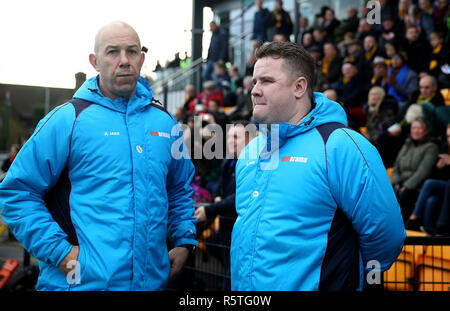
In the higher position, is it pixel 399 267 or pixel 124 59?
pixel 124 59

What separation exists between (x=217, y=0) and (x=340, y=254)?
Result: 62.2ft

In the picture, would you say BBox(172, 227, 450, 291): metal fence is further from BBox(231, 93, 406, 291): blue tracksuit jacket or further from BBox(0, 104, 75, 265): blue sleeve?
BBox(0, 104, 75, 265): blue sleeve

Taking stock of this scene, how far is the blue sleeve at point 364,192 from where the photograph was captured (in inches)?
80.4

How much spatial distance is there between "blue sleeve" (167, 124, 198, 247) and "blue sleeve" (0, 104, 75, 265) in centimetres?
65

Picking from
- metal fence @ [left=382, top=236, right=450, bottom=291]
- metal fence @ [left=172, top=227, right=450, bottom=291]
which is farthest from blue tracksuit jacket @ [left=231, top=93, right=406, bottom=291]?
metal fence @ [left=382, top=236, right=450, bottom=291]

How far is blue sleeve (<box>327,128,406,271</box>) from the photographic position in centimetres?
204

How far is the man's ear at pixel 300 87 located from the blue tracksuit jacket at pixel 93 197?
0.80m

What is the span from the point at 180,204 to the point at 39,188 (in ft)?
2.63

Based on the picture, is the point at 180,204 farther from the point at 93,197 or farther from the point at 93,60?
the point at 93,60

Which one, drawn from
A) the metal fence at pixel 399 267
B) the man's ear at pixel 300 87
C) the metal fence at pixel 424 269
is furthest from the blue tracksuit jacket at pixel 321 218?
the metal fence at pixel 424 269

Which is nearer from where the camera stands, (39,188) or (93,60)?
(39,188)

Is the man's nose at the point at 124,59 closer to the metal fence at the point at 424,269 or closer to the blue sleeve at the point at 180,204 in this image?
the blue sleeve at the point at 180,204

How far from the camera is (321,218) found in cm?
209

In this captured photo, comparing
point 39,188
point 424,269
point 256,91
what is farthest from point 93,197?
point 424,269
